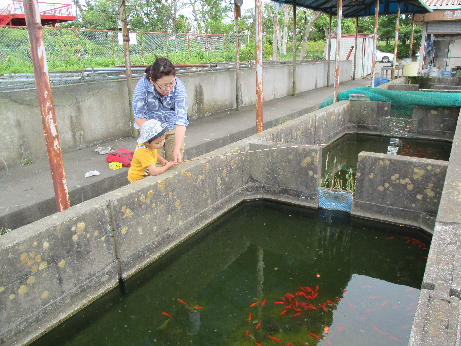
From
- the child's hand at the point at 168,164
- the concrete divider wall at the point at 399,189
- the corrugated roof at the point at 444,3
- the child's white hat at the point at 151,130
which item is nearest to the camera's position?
the child's white hat at the point at 151,130

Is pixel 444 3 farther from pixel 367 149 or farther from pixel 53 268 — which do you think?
pixel 53 268

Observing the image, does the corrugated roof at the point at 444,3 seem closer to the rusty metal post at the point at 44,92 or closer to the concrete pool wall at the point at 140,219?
the concrete pool wall at the point at 140,219

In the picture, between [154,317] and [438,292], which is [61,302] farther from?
[438,292]

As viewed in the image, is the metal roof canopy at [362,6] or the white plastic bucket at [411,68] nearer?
→ the metal roof canopy at [362,6]

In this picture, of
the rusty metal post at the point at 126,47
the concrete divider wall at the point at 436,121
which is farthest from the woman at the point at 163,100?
the concrete divider wall at the point at 436,121

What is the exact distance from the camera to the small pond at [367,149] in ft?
24.7

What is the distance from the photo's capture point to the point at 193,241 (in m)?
4.55

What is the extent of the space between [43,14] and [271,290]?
2726cm

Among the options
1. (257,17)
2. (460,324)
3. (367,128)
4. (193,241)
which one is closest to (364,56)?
(367,128)

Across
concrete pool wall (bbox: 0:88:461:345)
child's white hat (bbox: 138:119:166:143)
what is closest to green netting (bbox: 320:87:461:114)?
concrete pool wall (bbox: 0:88:461:345)

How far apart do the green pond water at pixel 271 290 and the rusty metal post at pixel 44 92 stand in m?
1.16

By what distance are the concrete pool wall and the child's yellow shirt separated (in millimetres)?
149

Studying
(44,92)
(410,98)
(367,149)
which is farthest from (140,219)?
(410,98)

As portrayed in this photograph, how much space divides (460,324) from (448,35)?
970 inches
